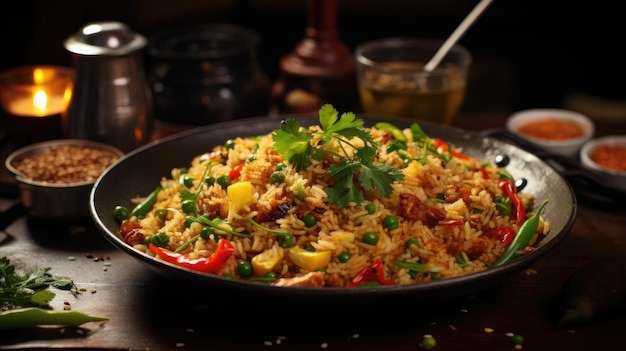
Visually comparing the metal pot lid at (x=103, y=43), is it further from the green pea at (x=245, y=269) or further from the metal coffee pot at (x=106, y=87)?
the green pea at (x=245, y=269)

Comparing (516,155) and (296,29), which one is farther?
(296,29)

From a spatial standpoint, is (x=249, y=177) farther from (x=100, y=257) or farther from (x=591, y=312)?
(x=591, y=312)

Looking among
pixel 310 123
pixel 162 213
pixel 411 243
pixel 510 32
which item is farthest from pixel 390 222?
pixel 510 32

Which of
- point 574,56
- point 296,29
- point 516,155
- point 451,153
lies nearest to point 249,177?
point 451,153

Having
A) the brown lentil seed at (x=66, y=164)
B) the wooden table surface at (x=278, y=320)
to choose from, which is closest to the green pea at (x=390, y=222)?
the wooden table surface at (x=278, y=320)

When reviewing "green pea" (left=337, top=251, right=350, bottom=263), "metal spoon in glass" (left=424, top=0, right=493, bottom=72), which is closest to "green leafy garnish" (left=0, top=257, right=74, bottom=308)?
"green pea" (left=337, top=251, right=350, bottom=263)

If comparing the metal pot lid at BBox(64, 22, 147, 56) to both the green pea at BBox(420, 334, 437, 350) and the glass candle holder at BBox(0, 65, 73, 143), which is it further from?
the green pea at BBox(420, 334, 437, 350)
